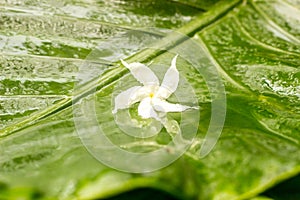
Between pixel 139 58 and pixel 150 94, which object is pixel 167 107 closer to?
pixel 150 94

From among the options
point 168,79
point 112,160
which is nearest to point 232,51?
point 168,79

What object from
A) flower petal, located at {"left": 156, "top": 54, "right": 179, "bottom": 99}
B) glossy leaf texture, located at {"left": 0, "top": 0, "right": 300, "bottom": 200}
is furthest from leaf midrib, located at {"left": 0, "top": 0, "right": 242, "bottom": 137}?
flower petal, located at {"left": 156, "top": 54, "right": 179, "bottom": 99}

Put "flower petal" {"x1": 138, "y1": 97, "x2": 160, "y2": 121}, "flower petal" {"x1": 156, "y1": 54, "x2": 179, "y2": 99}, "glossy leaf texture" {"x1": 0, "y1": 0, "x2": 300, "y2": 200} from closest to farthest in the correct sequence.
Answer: "glossy leaf texture" {"x1": 0, "y1": 0, "x2": 300, "y2": 200} < "flower petal" {"x1": 138, "y1": 97, "x2": 160, "y2": 121} < "flower petal" {"x1": 156, "y1": 54, "x2": 179, "y2": 99}

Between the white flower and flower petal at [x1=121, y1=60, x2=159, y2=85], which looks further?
flower petal at [x1=121, y1=60, x2=159, y2=85]

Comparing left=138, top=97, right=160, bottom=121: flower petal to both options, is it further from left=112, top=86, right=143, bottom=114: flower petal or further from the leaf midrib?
the leaf midrib

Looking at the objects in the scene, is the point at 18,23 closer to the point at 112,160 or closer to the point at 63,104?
the point at 63,104

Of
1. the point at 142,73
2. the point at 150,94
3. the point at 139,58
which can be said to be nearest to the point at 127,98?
the point at 150,94

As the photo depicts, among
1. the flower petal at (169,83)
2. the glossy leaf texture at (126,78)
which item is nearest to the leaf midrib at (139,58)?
the glossy leaf texture at (126,78)

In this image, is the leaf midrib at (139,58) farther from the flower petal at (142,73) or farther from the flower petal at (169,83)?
the flower petal at (169,83)
